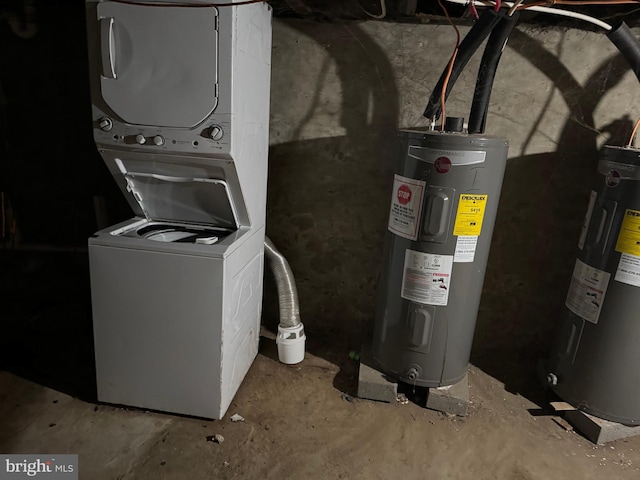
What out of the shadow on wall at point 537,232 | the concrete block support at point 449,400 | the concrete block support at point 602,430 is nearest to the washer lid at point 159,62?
the shadow on wall at point 537,232

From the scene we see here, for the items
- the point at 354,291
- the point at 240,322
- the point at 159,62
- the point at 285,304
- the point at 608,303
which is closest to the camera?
the point at 159,62

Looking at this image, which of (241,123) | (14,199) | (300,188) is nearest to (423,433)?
(300,188)

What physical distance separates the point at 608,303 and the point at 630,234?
31cm

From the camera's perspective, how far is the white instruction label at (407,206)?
1.75 m

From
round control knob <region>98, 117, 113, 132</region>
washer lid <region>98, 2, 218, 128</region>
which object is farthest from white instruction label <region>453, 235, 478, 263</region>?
round control knob <region>98, 117, 113, 132</region>

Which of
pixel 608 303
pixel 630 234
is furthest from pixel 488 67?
pixel 608 303

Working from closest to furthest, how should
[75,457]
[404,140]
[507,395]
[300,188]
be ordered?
[75,457], [404,140], [507,395], [300,188]

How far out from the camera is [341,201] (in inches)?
91.0

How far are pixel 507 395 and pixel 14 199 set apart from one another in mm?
3034

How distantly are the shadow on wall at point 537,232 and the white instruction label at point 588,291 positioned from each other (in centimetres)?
35

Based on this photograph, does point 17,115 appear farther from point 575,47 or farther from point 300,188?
point 575,47

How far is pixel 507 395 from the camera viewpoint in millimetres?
2137

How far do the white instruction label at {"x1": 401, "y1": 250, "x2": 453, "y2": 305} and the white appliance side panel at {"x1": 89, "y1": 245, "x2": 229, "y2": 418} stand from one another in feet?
2.66

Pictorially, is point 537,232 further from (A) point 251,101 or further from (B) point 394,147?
(A) point 251,101
